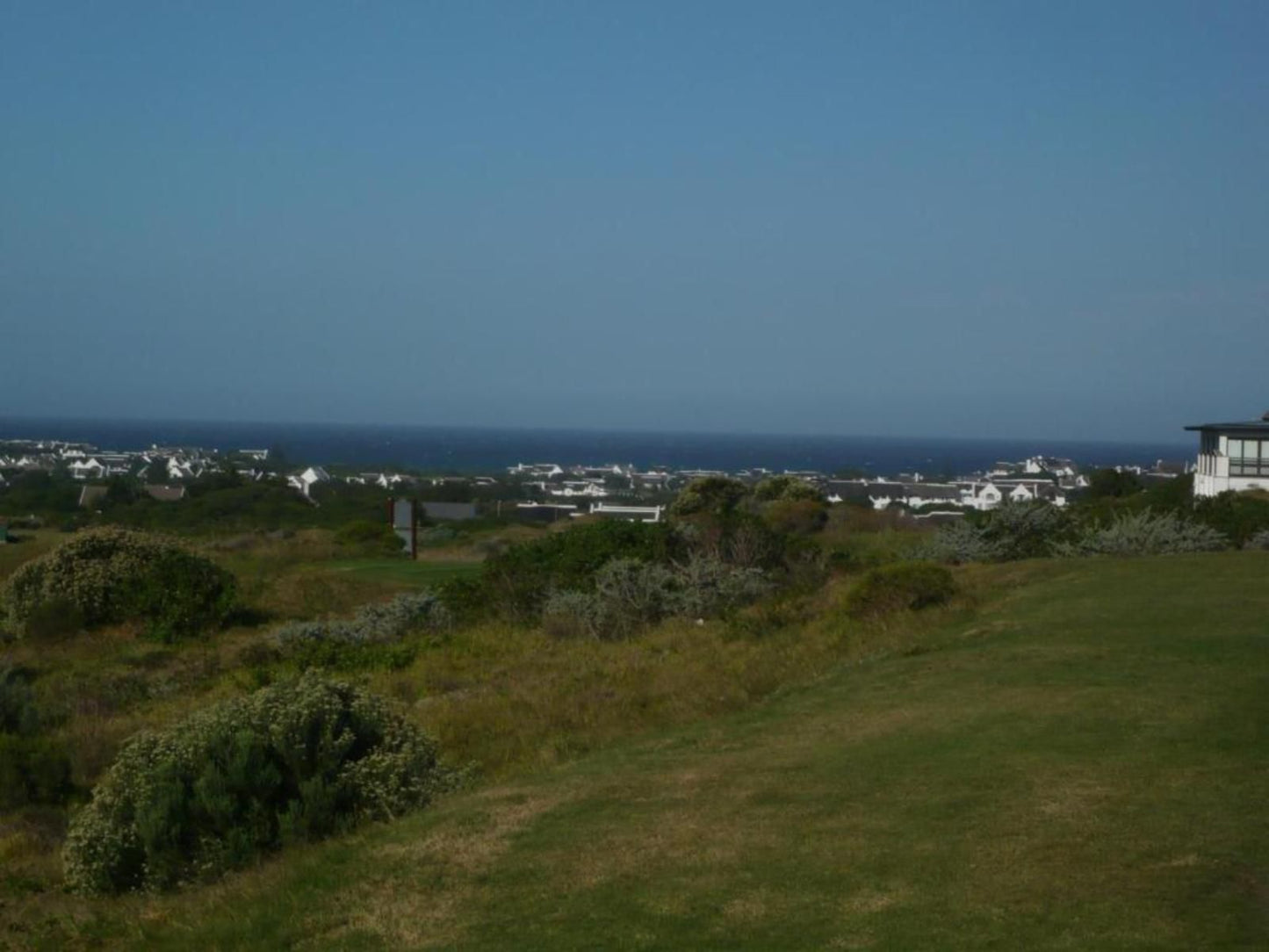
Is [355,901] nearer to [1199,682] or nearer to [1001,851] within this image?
[1001,851]

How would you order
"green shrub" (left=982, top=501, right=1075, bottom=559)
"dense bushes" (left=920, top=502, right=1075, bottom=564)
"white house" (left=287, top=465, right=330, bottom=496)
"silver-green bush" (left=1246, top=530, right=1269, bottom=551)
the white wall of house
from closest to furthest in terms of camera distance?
"silver-green bush" (left=1246, top=530, right=1269, bottom=551), "dense bushes" (left=920, top=502, right=1075, bottom=564), "green shrub" (left=982, top=501, right=1075, bottom=559), the white wall of house, "white house" (left=287, top=465, right=330, bottom=496)

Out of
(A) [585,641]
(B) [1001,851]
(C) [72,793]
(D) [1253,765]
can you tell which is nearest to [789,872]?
(B) [1001,851]

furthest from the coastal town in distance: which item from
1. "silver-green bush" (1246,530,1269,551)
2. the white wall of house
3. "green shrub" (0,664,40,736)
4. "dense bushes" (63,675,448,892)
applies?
"dense bushes" (63,675,448,892)

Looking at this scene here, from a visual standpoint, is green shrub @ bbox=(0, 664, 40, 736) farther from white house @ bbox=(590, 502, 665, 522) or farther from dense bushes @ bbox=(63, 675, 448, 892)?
white house @ bbox=(590, 502, 665, 522)

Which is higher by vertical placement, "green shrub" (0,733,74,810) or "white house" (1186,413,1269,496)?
"white house" (1186,413,1269,496)

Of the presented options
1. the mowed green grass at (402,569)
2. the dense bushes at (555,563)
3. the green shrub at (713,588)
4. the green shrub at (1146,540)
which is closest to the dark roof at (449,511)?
the mowed green grass at (402,569)

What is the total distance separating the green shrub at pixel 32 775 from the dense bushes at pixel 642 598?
948 centimetres

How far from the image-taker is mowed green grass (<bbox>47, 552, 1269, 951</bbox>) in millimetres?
6023

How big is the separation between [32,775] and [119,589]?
13.3 meters

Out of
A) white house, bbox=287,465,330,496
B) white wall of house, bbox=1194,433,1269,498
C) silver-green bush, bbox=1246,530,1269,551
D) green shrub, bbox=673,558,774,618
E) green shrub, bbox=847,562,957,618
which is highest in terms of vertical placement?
white wall of house, bbox=1194,433,1269,498

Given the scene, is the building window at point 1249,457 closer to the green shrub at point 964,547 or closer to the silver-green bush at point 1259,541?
the silver-green bush at point 1259,541

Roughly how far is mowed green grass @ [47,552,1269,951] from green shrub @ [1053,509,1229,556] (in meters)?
12.8

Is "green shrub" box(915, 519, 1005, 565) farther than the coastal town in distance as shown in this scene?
No

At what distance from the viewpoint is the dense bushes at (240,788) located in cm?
905
